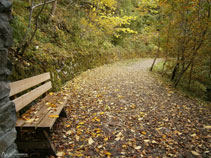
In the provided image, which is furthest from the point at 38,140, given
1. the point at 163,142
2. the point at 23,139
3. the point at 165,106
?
the point at 165,106

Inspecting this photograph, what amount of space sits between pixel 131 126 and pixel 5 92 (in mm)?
2745

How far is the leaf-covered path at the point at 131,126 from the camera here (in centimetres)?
267

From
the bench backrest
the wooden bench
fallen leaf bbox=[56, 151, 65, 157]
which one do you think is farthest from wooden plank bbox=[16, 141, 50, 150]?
the bench backrest

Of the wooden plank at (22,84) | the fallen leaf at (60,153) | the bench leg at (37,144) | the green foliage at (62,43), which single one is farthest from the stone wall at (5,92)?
the green foliage at (62,43)

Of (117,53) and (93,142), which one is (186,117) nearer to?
(93,142)

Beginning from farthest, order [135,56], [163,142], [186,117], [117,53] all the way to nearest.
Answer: [135,56] < [117,53] < [186,117] < [163,142]

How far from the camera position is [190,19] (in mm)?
6023

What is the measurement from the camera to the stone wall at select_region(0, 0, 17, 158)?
1.54 m

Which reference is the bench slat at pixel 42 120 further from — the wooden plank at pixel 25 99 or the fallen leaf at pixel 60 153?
the fallen leaf at pixel 60 153

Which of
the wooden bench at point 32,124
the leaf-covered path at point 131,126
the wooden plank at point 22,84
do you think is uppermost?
the wooden plank at point 22,84

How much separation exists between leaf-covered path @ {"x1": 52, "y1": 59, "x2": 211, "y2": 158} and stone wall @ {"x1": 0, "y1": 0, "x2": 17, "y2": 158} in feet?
3.60

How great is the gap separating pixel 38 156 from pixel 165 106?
3.87 meters

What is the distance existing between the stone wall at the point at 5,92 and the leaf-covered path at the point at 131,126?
1.10 meters

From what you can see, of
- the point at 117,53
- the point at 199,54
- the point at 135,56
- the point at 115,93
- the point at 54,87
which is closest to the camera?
the point at 54,87
